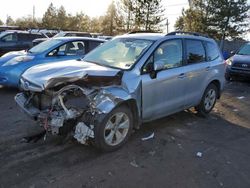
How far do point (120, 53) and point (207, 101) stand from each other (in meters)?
2.63

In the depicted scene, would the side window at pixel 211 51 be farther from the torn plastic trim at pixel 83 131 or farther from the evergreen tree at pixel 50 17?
the evergreen tree at pixel 50 17

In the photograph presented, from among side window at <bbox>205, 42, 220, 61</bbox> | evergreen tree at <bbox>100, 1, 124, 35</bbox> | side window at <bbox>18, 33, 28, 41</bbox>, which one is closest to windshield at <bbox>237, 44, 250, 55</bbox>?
side window at <bbox>205, 42, 220, 61</bbox>

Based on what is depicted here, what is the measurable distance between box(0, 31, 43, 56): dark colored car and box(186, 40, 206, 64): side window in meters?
10.8

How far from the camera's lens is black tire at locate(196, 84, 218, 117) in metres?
7.34

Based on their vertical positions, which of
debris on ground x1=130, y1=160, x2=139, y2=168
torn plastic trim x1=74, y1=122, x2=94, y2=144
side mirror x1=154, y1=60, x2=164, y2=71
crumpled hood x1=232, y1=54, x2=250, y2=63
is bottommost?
debris on ground x1=130, y1=160, x2=139, y2=168

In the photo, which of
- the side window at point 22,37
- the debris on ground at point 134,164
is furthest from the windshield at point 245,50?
the side window at point 22,37

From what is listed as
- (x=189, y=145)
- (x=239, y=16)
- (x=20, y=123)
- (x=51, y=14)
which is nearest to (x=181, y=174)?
(x=189, y=145)

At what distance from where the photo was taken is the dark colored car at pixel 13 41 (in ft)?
52.3

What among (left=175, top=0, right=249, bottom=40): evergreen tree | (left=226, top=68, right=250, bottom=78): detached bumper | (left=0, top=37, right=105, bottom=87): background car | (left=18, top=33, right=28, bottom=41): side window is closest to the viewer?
(left=0, top=37, right=105, bottom=87): background car

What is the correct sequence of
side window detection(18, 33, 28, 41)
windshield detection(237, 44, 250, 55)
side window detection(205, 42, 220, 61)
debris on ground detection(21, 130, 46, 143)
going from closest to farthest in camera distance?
debris on ground detection(21, 130, 46, 143) < side window detection(205, 42, 220, 61) < windshield detection(237, 44, 250, 55) < side window detection(18, 33, 28, 41)

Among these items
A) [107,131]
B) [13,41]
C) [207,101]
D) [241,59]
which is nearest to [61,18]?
[13,41]

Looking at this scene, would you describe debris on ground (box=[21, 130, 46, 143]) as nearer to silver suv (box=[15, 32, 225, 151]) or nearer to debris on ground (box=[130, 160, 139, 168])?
silver suv (box=[15, 32, 225, 151])

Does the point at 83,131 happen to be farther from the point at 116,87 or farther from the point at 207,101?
the point at 207,101

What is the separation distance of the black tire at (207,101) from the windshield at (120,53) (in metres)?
2.21
